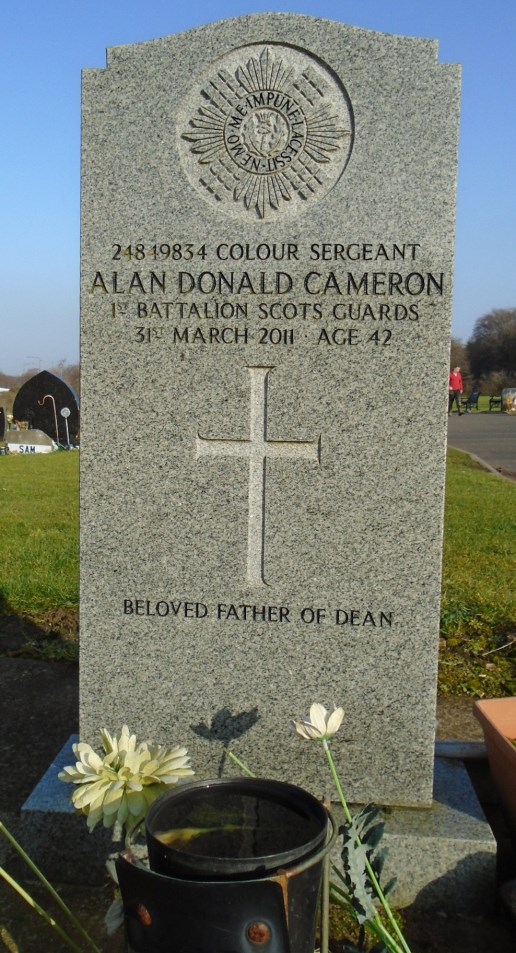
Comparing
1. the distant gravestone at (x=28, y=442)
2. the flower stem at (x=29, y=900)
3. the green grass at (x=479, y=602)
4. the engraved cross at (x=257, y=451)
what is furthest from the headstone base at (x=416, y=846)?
the distant gravestone at (x=28, y=442)

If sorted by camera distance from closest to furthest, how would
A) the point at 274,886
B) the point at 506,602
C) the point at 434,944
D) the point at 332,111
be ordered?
the point at 274,886, the point at 434,944, the point at 332,111, the point at 506,602

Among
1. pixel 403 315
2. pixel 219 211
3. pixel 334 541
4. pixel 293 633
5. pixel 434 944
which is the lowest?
pixel 434 944

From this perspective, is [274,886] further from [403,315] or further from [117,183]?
[117,183]

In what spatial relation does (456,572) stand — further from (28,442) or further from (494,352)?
(494,352)

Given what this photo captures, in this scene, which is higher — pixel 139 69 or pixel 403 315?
pixel 139 69

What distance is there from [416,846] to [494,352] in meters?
67.0

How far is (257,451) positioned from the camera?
279 centimetres

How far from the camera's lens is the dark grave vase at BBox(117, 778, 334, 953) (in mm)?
1720

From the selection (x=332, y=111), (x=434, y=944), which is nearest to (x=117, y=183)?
(x=332, y=111)

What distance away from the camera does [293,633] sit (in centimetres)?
282

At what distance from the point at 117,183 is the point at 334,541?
4.49 feet

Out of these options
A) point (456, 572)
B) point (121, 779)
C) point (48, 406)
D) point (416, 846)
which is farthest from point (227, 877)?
point (48, 406)

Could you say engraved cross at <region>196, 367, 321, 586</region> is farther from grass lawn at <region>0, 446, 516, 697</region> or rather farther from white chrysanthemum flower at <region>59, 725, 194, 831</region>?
grass lawn at <region>0, 446, 516, 697</region>

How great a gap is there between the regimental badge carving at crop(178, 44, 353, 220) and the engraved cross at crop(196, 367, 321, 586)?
0.58 m
